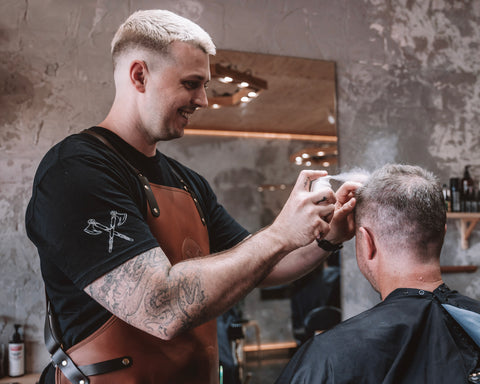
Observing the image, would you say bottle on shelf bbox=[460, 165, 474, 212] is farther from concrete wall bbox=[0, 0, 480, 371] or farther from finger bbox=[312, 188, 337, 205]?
finger bbox=[312, 188, 337, 205]

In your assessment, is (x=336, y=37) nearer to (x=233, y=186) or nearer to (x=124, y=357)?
(x=233, y=186)

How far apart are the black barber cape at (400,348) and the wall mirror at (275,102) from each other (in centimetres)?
152

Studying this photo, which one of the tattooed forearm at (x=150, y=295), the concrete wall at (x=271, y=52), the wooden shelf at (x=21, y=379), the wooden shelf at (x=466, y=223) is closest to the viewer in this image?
the tattooed forearm at (x=150, y=295)

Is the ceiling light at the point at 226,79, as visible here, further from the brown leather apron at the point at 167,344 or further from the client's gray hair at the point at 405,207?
the client's gray hair at the point at 405,207

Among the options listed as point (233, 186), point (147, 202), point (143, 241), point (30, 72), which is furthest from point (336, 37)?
point (143, 241)

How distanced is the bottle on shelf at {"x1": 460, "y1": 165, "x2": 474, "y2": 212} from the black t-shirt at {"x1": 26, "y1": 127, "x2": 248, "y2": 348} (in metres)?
2.52

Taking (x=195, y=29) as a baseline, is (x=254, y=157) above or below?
below

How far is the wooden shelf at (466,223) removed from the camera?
299 cm

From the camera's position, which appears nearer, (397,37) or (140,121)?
(140,121)

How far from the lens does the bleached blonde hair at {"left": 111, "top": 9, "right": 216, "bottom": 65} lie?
4.57 feet

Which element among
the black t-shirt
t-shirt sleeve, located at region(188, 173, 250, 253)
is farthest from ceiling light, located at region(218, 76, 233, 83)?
the black t-shirt

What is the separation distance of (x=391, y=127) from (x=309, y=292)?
1.30m

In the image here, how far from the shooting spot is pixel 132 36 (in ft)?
4.71

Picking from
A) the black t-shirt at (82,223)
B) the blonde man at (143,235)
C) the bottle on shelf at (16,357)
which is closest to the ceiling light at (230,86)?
the blonde man at (143,235)
